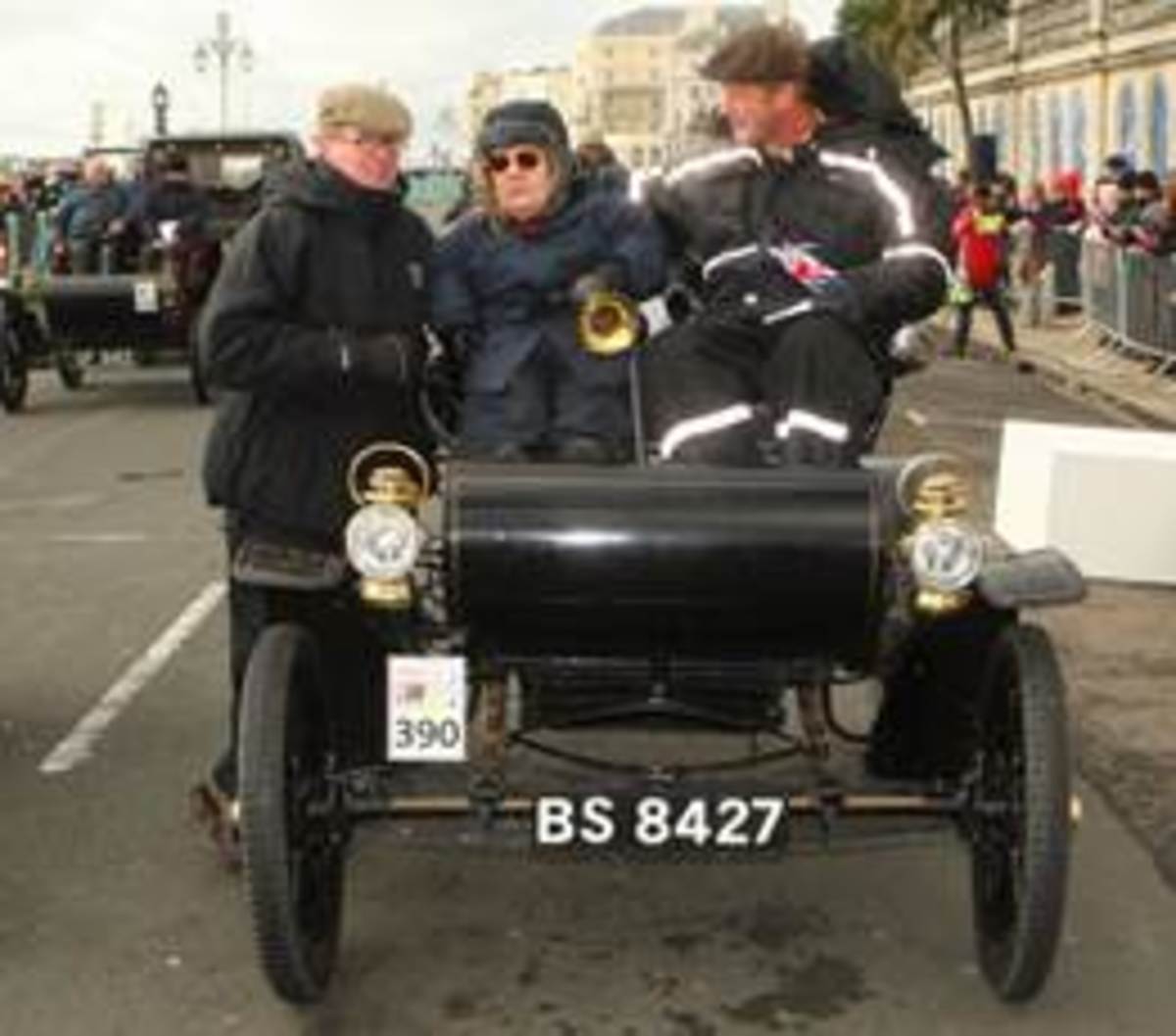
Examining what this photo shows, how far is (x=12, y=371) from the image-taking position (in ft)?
61.2

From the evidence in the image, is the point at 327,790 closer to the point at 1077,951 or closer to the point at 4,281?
the point at 1077,951

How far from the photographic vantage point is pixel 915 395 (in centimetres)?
2064

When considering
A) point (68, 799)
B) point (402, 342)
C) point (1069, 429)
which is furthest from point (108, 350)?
point (402, 342)

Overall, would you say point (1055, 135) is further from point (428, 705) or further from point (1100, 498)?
point (428, 705)

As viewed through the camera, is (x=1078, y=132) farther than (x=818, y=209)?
Yes

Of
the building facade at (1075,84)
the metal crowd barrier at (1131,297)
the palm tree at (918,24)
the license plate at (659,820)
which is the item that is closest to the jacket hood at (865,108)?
the license plate at (659,820)

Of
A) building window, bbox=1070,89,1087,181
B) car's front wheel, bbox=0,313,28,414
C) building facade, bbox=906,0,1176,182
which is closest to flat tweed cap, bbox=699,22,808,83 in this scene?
car's front wheel, bbox=0,313,28,414

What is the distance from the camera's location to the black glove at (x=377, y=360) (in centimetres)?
555

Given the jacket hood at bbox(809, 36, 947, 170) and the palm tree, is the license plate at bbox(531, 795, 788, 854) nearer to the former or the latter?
the jacket hood at bbox(809, 36, 947, 170)

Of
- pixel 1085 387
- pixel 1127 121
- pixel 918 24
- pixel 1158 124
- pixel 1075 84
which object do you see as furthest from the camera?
pixel 918 24

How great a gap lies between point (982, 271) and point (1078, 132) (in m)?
19.4

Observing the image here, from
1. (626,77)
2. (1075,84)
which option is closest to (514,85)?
(626,77)

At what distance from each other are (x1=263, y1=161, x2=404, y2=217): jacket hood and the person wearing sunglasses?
0.20 meters

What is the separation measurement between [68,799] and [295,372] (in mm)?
1958
